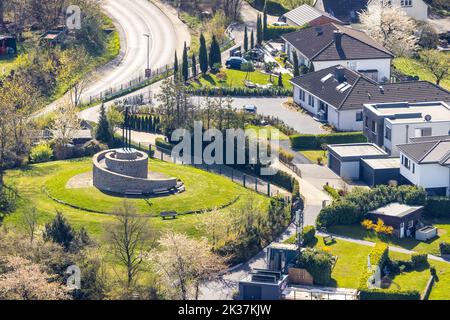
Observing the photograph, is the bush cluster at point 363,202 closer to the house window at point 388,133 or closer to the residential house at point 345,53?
the house window at point 388,133

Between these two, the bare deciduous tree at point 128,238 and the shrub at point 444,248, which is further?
the shrub at point 444,248

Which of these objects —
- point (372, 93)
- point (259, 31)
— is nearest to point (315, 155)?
point (372, 93)

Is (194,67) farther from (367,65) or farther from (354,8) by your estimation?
(354,8)

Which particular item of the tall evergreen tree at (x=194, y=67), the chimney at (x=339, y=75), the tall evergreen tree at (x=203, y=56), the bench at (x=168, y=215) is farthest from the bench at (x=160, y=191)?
the tall evergreen tree at (x=203, y=56)

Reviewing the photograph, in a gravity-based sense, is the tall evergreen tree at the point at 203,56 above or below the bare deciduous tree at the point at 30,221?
above

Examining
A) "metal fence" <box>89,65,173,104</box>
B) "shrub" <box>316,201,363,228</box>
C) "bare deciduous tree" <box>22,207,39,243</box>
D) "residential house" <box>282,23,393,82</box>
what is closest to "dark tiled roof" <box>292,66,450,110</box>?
"residential house" <box>282,23,393,82</box>

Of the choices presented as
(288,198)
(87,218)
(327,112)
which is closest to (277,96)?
(327,112)

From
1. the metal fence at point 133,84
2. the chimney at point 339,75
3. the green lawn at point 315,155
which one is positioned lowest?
the green lawn at point 315,155
